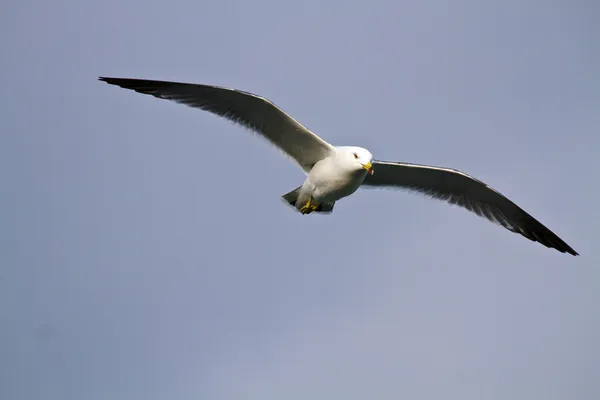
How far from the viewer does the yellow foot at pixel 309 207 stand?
14.3 meters

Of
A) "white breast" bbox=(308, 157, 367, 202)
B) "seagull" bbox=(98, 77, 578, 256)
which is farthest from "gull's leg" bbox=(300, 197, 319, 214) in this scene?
"white breast" bbox=(308, 157, 367, 202)

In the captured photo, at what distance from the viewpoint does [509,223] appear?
15.7 meters

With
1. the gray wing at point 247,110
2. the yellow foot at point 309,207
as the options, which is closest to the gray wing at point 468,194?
the yellow foot at point 309,207

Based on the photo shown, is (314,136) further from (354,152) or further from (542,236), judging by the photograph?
(542,236)

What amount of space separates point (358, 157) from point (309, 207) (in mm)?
1522

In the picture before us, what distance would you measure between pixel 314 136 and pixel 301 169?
0.81 meters

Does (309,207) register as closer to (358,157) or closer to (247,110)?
(358,157)

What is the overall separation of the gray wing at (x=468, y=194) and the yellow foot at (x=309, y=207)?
3.48 feet

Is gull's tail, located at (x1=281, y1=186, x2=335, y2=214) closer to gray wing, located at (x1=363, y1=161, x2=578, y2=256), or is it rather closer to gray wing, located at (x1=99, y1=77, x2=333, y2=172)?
gray wing, located at (x1=99, y1=77, x2=333, y2=172)

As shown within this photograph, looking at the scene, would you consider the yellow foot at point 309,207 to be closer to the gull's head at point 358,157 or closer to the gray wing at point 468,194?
the gray wing at point 468,194

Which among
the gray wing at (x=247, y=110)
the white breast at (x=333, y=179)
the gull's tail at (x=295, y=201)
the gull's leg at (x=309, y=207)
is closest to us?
the white breast at (x=333, y=179)

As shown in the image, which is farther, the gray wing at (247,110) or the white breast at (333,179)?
the gray wing at (247,110)

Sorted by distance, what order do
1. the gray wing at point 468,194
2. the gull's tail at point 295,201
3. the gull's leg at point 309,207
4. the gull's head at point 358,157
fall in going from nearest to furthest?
the gull's head at point 358,157, the gull's leg at point 309,207, the gull's tail at point 295,201, the gray wing at point 468,194

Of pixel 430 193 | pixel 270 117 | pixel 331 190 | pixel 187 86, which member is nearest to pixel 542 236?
pixel 430 193
